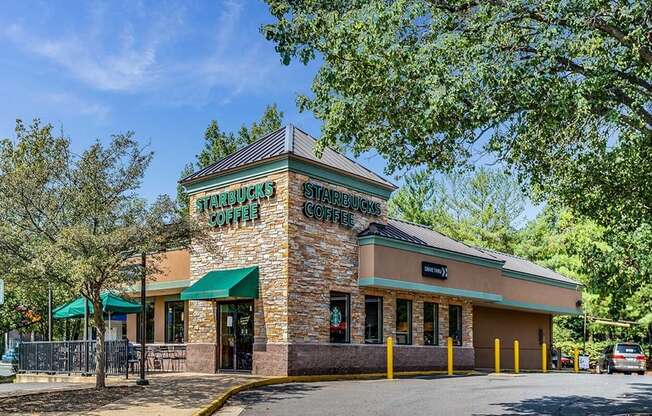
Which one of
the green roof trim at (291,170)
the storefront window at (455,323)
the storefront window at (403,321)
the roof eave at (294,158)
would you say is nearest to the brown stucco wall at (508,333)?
the storefront window at (455,323)

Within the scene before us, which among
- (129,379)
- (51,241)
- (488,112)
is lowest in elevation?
(129,379)

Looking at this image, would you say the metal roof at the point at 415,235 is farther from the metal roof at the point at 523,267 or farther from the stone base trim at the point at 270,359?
the stone base trim at the point at 270,359

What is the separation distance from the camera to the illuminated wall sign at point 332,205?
76.4ft

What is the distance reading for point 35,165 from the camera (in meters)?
17.4

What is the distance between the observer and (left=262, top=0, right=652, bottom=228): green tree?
11367mm

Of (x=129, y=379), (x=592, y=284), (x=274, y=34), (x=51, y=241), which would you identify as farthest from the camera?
(x=129, y=379)

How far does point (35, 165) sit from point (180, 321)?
39.6ft

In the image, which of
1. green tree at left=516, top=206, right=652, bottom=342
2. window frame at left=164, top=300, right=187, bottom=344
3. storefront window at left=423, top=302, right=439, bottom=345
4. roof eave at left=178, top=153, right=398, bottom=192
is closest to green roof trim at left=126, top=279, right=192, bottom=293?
window frame at left=164, top=300, right=187, bottom=344

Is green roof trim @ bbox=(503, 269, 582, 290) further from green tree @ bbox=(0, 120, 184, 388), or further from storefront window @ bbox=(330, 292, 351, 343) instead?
green tree @ bbox=(0, 120, 184, 388)

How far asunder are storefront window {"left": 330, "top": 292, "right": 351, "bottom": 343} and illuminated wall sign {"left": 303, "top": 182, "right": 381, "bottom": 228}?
2441 millimetres

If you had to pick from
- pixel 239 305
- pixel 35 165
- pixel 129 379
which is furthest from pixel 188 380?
pixel 35 165

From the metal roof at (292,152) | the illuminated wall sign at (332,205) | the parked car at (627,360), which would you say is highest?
the metal roof at (292,152)

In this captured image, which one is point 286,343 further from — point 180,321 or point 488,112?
point 488,112

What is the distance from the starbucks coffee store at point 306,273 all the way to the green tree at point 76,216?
8.34 ft
